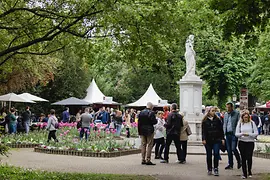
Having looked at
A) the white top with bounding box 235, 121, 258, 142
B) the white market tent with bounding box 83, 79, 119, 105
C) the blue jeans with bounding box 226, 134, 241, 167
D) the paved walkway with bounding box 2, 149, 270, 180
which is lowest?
the paved walkway with bounding box 2, 149, 270, 180

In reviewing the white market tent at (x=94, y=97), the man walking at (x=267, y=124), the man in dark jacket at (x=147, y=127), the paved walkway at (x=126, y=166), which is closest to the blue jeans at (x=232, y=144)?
the paved walkway at (x=126, y=166)

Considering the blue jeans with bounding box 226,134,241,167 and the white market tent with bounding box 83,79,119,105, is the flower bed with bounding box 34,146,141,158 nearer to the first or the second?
the blue jeans with bounding box 226,134,241,167

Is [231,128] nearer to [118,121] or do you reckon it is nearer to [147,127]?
[147,127]

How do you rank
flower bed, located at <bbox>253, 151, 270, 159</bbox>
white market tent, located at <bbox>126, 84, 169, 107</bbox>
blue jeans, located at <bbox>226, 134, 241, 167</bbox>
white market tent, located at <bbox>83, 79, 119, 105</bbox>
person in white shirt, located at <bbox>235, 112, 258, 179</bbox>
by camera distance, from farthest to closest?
white market tent, located at <bbox>83, 79, 119, 105</bbox>, white market tent, located at <bbox>126, 84, 169, 107</bbox>, flower bed, located at <bbox>253, 151, 270, 159</bbox>, blue jeans, located at <bbox>226, 134, 241, 167</bbox>, person in white shirt, located at <bbox>235, 112, 258, 179</bbox>

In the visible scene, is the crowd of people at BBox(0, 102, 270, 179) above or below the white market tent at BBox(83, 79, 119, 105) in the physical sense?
below

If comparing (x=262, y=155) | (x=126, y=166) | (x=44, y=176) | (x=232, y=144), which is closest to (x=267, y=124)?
(x=262, y=155)

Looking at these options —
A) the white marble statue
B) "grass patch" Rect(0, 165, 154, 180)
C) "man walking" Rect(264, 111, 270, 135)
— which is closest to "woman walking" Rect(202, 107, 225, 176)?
"grass patch" Rect(0, 165, 154, 180)

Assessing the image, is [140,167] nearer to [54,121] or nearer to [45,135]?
[54,121]

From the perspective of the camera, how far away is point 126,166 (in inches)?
540

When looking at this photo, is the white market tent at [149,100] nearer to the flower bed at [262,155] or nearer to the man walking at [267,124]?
the man walking at [267,124]

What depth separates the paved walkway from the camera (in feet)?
40.0

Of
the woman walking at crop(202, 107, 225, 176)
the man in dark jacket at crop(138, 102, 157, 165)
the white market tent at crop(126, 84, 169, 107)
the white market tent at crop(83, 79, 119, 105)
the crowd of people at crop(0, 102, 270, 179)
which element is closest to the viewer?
the crowd of people at crop(0, 102, 270, 179)

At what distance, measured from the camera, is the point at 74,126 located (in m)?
26.2

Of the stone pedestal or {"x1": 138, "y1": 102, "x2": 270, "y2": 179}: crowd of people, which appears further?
the stone pedestal
